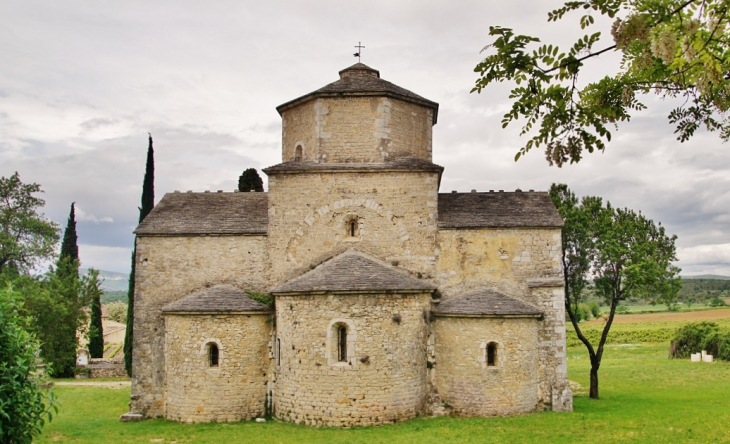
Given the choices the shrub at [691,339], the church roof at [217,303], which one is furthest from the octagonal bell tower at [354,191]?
the shrub at [691,339]

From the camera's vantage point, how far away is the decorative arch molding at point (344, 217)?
1622cm

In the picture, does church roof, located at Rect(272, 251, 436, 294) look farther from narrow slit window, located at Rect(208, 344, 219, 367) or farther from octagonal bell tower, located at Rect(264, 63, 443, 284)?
narrow slit window, located at Rect(208, 344, 219, 367)

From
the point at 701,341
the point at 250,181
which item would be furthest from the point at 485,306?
the point at 701,341

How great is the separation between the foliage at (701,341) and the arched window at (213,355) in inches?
1169

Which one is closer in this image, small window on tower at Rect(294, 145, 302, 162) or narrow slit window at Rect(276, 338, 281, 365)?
narrow slit window at Rect(276, 338, 281, 365)

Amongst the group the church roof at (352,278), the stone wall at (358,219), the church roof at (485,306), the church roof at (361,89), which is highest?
the church roof at (361,89)

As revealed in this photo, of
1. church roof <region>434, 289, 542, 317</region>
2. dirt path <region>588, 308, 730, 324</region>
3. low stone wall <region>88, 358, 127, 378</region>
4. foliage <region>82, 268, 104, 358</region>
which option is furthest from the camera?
dirt path <region>588, 308, 730, 324</region>

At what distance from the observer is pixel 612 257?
18750 millimetres

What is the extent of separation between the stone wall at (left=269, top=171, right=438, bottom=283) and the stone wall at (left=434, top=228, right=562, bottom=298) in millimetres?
594

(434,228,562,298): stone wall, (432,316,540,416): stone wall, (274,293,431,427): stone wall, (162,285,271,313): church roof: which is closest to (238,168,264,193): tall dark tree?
(162,285,271,313): church roof

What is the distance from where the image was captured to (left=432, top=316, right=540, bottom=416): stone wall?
14.7 meters

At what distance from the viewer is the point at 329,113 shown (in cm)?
1678

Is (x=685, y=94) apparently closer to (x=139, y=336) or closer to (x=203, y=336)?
(x=203, y=336)

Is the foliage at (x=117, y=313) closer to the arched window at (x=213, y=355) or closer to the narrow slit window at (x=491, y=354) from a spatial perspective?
the arched window at (x=213, y=355)
